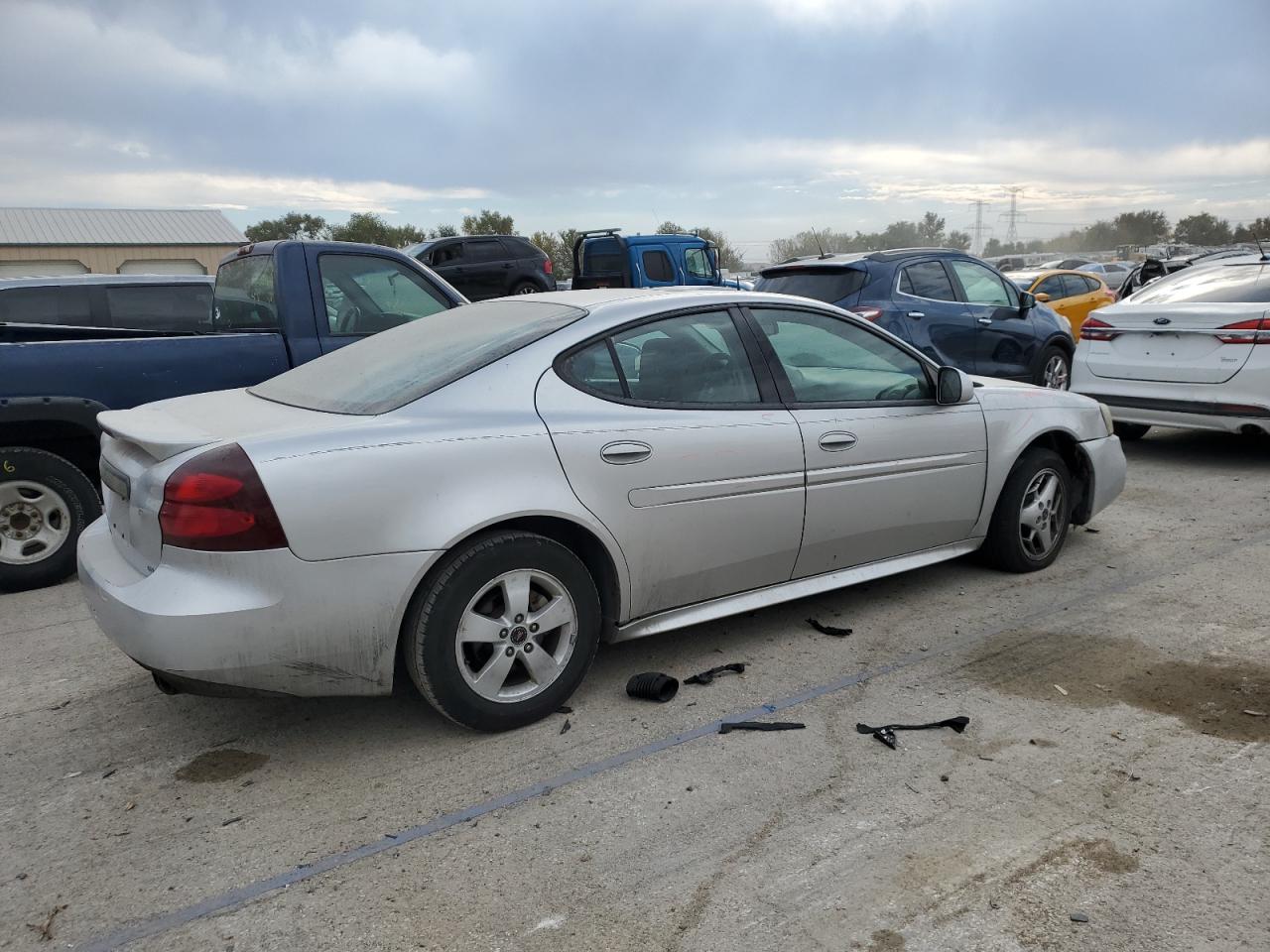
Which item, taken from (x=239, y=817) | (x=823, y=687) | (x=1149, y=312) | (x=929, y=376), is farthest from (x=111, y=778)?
(x=1149, y=312)

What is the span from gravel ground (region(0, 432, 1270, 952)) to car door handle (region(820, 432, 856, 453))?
848 mm

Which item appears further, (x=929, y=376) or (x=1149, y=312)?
(x=1149, y=312)

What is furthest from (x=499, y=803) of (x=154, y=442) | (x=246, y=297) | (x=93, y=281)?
(x=93, y=281)

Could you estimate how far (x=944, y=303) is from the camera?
9438 mm

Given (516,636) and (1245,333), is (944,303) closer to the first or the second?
(1245,333)

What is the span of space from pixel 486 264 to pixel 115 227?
143ft

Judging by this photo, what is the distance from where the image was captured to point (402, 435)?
3391mm

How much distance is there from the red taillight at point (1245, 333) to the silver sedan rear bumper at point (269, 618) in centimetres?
681

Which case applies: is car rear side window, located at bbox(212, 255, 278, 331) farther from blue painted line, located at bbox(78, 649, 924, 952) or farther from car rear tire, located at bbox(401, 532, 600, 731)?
blue painted line, located at bbox(78, 649, 924, 952)

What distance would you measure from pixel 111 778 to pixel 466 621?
1274mm

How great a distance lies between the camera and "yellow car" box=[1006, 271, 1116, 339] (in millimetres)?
15250

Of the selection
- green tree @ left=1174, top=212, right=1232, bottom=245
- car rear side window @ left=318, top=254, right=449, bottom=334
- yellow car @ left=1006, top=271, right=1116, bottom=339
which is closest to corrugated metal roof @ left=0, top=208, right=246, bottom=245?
yellow car @ left=1006, top=271, right=1116, bottom=339

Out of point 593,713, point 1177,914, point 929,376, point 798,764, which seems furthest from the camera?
point 929,376

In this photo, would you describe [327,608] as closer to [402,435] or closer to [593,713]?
[402,435]
